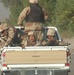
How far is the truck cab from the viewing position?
11.2 meters

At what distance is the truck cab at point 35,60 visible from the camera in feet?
36.9

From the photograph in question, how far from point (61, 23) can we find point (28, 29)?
25747mm

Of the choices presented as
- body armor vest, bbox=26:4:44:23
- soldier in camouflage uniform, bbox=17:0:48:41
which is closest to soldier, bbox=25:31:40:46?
soldier in camouflage uniform, bbox=17:0:48:41

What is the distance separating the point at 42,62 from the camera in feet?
37.1

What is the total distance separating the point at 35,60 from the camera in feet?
37.0

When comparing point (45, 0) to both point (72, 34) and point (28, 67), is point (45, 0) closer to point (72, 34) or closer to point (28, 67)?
point (72, 34)

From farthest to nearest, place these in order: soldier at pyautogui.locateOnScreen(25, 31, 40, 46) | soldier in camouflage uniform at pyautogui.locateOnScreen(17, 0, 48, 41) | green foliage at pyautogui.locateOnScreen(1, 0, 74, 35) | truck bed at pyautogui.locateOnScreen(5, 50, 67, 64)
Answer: green foliage at pyautogui.locateOnScreen(1, 0, 74, 35), soldier in camouflage uniform at pyautogui.locateOnScreen(17, 0, 48, 41), soldier at pyautogui.locateOnScreen(25, 31, 40, 46), truck bed at pyautogui.locateOnScreen(5, 50, 67, 64)

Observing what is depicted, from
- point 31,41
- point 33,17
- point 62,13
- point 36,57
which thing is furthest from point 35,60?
point 62,13

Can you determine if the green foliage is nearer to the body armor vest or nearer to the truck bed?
the body armor vest

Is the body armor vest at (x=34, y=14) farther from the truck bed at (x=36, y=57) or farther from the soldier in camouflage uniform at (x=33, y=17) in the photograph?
the truck bed at (x=36, y=57)

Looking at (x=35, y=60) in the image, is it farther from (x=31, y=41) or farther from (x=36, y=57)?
(x=31, y=41)

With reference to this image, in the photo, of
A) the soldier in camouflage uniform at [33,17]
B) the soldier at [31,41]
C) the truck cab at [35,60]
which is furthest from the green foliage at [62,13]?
the truck cab at [35,60]

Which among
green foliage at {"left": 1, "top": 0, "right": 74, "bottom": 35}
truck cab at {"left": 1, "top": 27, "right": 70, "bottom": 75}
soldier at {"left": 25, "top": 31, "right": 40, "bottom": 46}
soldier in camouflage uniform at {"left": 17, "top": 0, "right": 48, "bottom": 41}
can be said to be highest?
green foliage at {"left": 1, "top": 0, "right": 74, "bottom": 35}

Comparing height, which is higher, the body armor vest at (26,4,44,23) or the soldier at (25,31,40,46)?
the body armor vest at (26,4,44,23)
